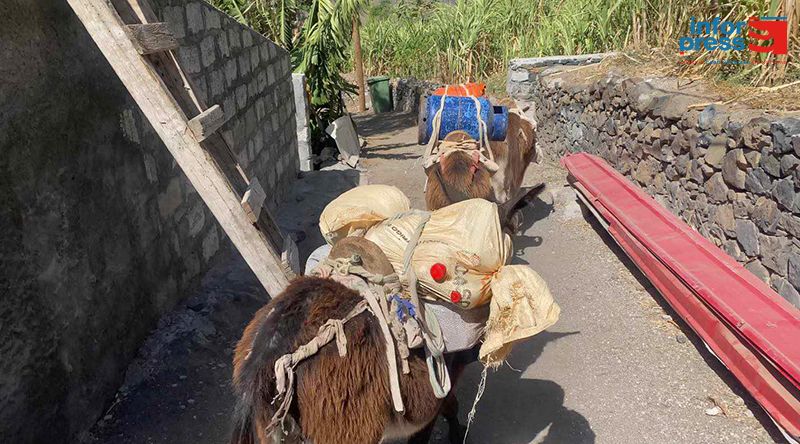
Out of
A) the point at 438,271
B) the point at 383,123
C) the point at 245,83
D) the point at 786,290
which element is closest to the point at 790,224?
the point at 786,290

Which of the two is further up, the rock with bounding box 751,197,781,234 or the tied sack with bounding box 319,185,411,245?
the tied sack with bounding box 319,185,411,245

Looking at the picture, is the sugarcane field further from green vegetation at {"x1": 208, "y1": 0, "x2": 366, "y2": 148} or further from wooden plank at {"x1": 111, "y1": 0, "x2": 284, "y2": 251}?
green vegetation at {"x1": 208, "y1": 0, "x2": 366, "y2": 148}

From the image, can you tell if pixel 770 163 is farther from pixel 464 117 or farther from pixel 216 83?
pixel 216 83

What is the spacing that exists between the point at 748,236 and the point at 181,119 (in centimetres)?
413

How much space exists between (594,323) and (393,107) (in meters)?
14.2

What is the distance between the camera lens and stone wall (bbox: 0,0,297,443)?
2.34m

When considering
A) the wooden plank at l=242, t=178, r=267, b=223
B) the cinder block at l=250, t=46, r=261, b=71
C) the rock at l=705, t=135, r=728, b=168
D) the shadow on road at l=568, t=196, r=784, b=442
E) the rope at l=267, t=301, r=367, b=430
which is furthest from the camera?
the cinder block at l=250, t=46, r=261, b=71

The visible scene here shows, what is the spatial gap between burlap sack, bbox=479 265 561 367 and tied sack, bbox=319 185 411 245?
0.67 metres

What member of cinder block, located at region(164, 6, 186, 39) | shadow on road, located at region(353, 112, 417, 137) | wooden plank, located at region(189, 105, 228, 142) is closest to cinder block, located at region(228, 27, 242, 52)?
cinder block, located at region(164, 6, 186, 39)

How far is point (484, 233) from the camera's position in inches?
94.0

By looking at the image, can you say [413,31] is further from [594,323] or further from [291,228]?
[594,323]

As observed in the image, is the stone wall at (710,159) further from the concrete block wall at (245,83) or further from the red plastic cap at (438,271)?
the concrete block wall at (245,83)

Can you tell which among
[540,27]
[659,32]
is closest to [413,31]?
[540,27]

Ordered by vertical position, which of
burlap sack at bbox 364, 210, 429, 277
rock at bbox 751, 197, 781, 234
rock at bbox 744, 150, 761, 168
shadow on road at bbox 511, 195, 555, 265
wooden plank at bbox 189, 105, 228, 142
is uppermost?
wooden plank at bbox 189, 105, 228, 142
